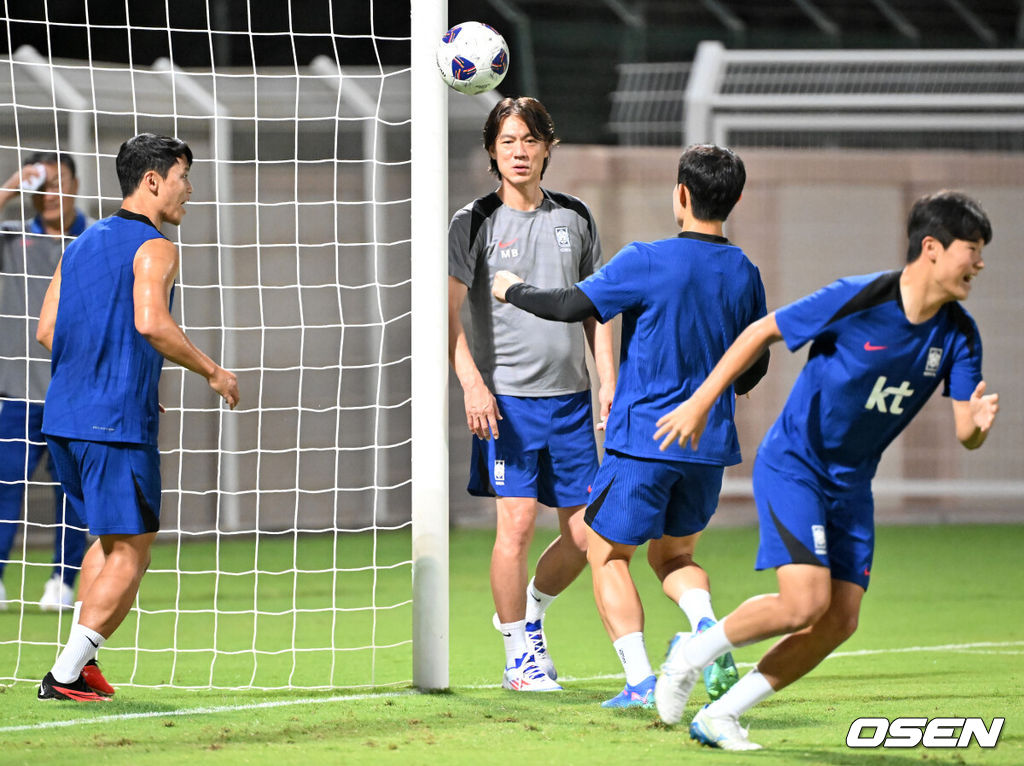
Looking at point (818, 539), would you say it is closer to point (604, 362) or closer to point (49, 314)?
point (604, 362)

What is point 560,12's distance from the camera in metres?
16.9

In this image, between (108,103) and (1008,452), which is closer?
(108,103)

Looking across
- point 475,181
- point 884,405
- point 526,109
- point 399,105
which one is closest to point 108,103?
point 399,105

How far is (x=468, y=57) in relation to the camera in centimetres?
494

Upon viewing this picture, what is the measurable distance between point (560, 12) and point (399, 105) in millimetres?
6895

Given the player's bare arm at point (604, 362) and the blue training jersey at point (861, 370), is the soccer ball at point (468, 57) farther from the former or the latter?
the blue training jersey at point (861, 370)

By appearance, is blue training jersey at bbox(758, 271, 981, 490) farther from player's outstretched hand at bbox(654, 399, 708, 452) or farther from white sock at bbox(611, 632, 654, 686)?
white sock at bbox(611, 632, 654, 686)

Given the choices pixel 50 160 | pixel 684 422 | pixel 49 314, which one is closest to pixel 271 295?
pixel 50 160

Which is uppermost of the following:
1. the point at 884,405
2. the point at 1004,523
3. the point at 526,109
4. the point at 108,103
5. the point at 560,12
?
the point at 560,12

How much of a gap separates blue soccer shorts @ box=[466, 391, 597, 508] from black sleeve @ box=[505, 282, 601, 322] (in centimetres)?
77

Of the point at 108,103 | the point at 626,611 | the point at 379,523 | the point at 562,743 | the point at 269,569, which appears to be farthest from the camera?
the point at 379,523

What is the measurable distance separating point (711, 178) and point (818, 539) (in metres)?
1.20

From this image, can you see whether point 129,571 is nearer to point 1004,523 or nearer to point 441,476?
point 441,476

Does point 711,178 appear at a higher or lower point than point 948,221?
higher
